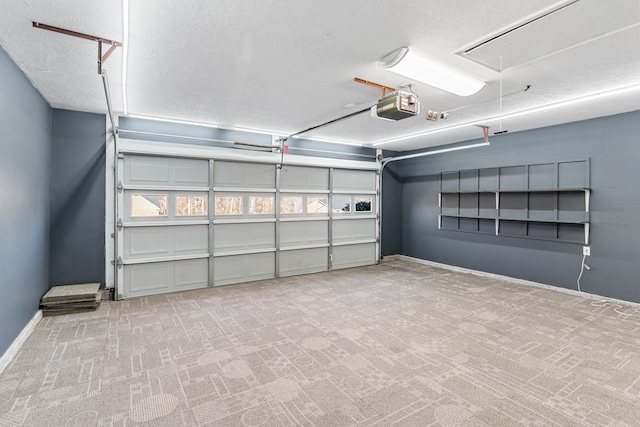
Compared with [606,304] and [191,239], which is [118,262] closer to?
[191,239]

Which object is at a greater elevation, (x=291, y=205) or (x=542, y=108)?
(x=542, y=108)

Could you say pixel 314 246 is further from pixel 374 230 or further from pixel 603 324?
pixel 603 324

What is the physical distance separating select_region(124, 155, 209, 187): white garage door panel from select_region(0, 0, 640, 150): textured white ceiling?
74 centimetres

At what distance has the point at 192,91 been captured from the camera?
12.1ft

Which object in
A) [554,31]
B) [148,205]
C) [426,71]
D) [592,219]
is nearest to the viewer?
[554,31]

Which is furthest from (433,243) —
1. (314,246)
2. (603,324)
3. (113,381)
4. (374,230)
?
(113,381)

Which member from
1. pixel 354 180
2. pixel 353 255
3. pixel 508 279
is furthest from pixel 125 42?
pixel 508 279

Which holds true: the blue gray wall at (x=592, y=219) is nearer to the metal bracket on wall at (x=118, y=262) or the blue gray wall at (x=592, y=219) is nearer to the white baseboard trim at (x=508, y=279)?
the white baseboard trim at (x=508, y=279)

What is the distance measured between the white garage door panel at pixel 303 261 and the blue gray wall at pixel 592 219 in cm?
264

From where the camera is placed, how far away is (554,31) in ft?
7.71

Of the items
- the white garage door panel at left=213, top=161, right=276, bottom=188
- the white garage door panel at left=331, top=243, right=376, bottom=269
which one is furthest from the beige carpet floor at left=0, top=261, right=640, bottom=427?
the white garage door panel at left=331, top=243, right=376, bottom=269

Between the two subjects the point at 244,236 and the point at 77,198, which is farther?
the point at 244,236

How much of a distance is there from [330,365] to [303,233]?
11.9ft

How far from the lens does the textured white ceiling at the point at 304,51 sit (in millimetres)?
2127
